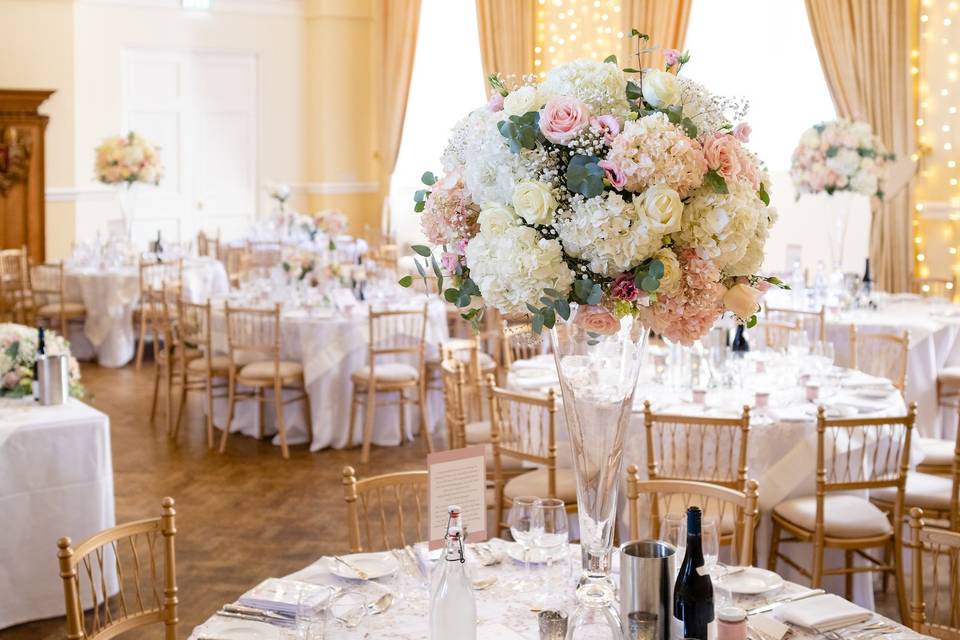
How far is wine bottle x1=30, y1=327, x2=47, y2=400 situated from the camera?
4.94 m

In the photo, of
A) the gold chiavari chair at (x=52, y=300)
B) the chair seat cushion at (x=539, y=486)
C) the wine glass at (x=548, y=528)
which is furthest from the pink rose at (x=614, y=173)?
the gold chiavari chair at (x=52, y=300)

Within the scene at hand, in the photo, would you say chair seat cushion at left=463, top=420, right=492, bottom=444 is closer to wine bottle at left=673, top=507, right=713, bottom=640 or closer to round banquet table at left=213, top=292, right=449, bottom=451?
round banquet table at left=213, top=292, right=449, bottom=451

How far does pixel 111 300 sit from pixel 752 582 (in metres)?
8.35

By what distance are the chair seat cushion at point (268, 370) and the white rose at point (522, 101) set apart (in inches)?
209

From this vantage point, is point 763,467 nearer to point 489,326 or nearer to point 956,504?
point 956,504

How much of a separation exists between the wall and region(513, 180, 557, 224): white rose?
1049 cm

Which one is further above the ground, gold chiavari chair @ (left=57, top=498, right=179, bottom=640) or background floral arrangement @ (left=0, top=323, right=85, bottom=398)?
background floral arrangement @ (left=0, top=323, right=85, bottom=398)

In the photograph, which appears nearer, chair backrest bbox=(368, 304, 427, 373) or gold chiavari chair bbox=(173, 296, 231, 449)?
chair backrest bbox=(368, 304, 427, 373)

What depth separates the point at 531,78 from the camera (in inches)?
98.2

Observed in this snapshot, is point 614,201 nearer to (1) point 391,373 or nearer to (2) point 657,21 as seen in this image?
(1) point 391,373

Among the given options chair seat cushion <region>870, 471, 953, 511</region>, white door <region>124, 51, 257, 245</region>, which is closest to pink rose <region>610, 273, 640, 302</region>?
chair seat cushion <region>870, 471, 953, 511</region>

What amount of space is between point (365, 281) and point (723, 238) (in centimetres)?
630

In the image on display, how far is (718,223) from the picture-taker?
87.8 inches

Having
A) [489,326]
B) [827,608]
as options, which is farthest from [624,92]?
[489,326]
